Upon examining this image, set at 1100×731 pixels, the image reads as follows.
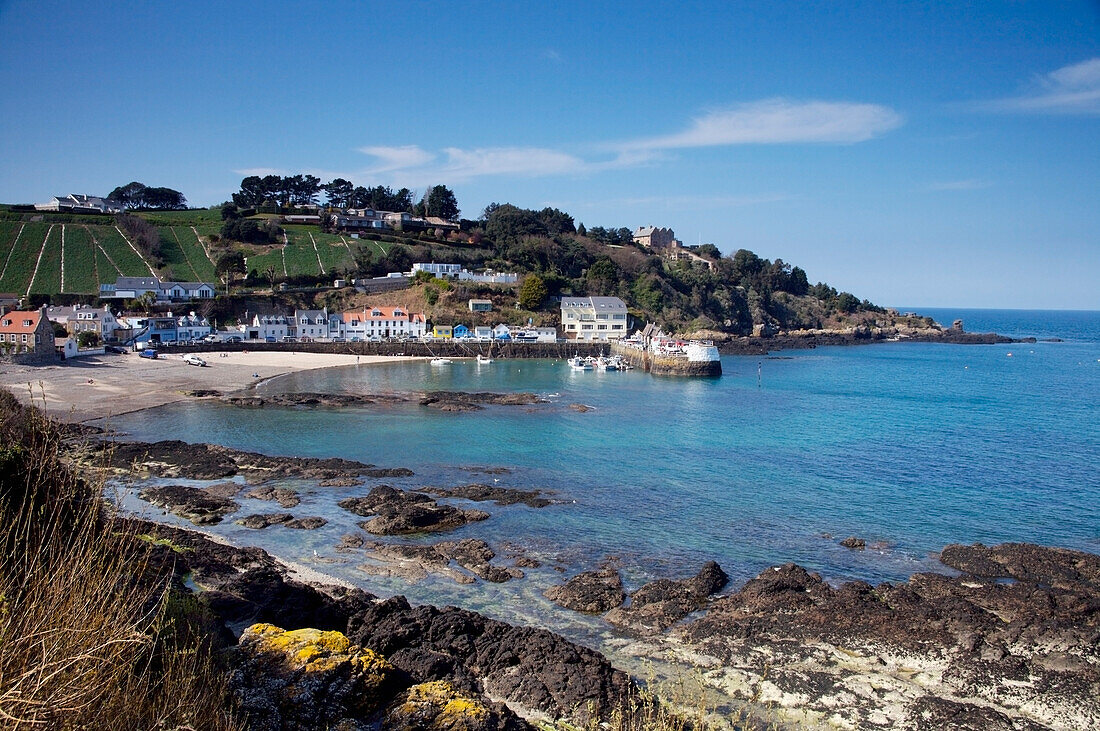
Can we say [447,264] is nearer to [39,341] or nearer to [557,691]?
[39,341]

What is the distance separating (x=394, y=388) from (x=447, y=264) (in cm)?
4219

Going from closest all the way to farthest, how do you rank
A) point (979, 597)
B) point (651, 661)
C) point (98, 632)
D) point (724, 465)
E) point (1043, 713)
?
point (98, 632), point (1043, 713), point (651, 661), point (979, 597), point (724, 465)

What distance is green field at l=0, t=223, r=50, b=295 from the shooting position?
210ft

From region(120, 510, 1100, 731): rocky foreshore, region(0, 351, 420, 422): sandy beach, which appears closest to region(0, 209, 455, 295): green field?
region(0, 351, 420, 422): sandy beach

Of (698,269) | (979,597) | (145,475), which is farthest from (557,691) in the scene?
(698,269)

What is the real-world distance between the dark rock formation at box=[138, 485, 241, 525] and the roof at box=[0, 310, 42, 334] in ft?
109

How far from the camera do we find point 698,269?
101312 millimetres

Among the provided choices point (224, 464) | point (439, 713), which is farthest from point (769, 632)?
point (224, 464)

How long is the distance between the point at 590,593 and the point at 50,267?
75412 mm

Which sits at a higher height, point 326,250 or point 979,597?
point 326,250

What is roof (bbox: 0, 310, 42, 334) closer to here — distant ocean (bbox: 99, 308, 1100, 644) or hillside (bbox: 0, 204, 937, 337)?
distant ocean (bbox: 99, 308, 1100, 644)

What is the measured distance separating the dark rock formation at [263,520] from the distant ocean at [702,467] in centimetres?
37

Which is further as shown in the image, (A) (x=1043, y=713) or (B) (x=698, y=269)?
(B) (x=698, y=269)

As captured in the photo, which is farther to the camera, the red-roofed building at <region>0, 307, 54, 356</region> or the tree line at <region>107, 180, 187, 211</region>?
the tree line at <region>107, 180, 187, 211</region>
